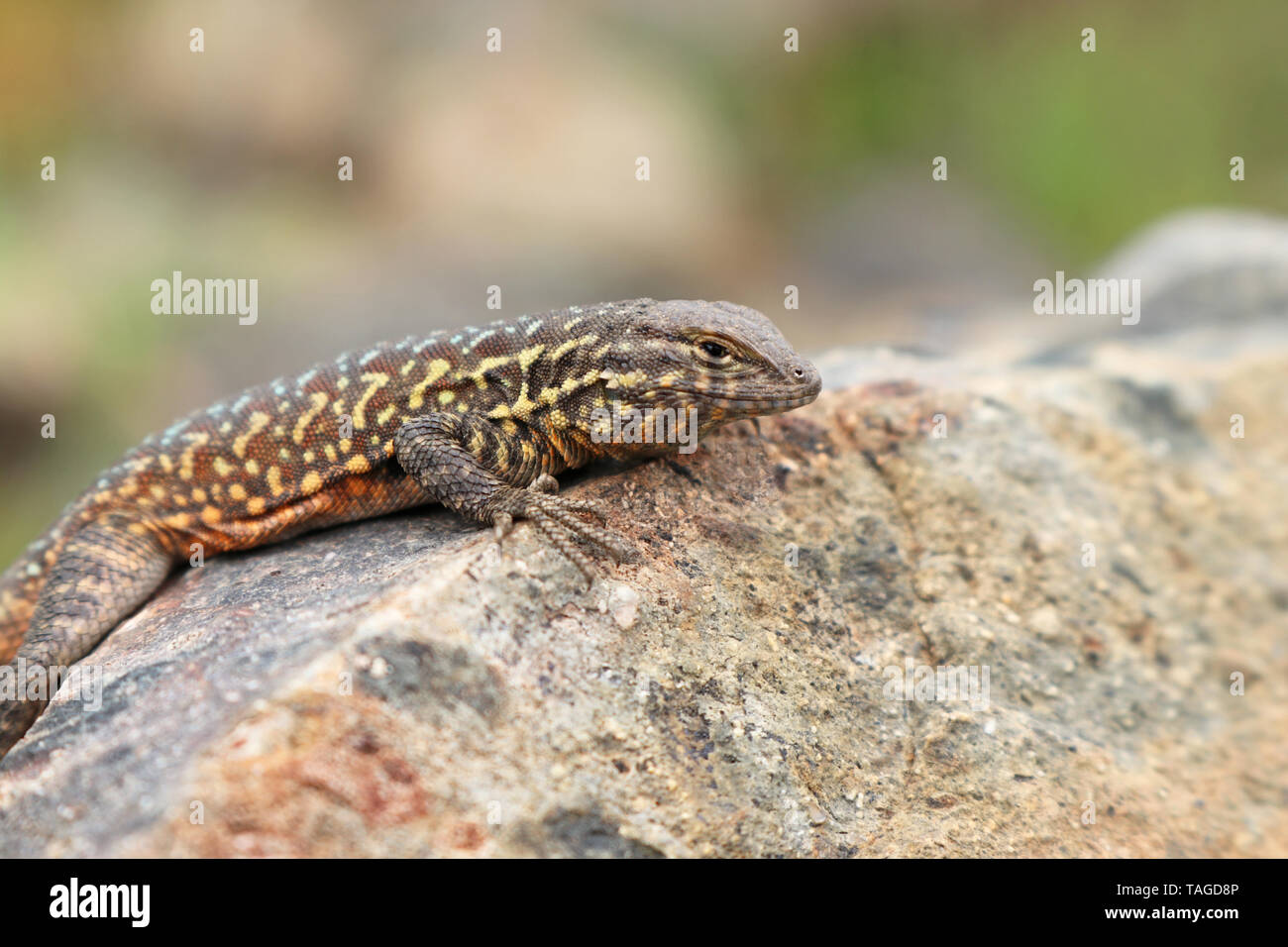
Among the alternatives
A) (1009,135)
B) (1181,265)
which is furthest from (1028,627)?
(1009,135)

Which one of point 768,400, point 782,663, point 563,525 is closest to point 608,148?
point 768,400

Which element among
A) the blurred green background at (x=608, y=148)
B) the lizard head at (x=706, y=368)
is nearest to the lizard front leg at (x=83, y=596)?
the lizard head at (x=706, y=368)

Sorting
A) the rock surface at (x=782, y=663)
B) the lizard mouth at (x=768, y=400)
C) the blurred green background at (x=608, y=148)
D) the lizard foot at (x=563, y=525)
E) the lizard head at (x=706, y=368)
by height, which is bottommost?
the rock surface at (x=782, y=663)

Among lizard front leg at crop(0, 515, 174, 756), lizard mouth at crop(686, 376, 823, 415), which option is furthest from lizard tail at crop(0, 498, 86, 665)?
lizard mouth at crop(686, 376, 823, 415)

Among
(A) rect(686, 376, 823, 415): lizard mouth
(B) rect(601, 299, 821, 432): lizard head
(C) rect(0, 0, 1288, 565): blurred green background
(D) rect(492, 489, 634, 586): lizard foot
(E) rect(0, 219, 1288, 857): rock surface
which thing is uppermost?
(C) rect(0, 0, 1288, 565): blurred green background

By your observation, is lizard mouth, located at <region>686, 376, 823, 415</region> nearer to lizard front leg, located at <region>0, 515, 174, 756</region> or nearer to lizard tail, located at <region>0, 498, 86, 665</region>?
lizard front leg, located at <region>0, 515, 174, 756</region>

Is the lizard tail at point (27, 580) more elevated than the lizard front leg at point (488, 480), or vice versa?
the lizard front leg at point (488, 480)

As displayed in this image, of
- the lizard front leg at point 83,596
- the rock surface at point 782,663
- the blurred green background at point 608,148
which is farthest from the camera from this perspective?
the blurred green background at point 608,148

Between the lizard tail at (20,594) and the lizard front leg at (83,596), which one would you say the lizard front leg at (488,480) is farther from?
the lizard tail at (20,594)
